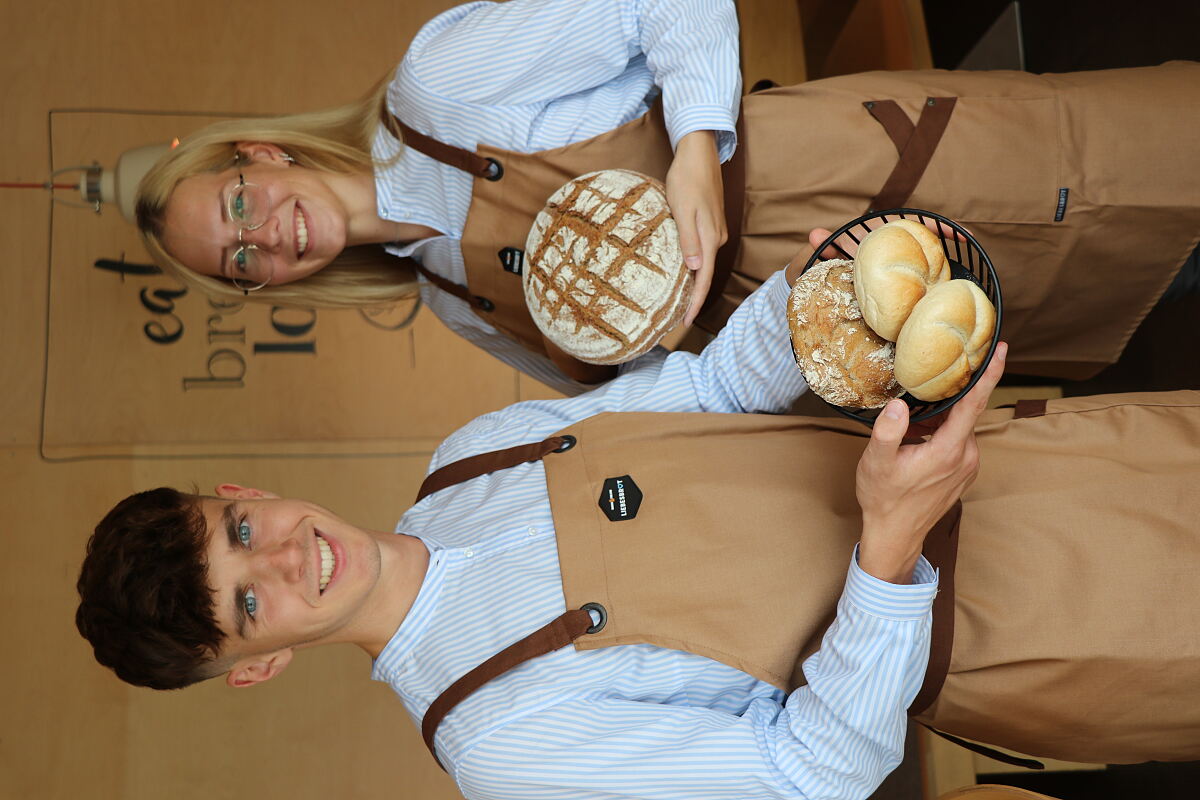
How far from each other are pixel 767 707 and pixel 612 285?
24.5 inches

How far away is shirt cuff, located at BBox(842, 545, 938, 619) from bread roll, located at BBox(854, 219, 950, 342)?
0.94 ft

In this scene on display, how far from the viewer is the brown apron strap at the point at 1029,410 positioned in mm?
1220

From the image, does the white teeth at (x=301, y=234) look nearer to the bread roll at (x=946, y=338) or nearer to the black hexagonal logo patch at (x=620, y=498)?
the black hexagonal logo patch at (x=620, y=498)

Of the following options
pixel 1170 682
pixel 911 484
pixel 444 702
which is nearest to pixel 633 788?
pixel 444 702

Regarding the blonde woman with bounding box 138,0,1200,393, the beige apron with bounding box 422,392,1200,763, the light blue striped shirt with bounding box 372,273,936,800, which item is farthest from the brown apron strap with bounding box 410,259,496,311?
the beige apron with bounding box 422,392,1200,763

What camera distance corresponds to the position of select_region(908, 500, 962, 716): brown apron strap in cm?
111

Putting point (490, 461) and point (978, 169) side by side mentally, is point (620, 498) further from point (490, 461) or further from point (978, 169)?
point (978, 169)

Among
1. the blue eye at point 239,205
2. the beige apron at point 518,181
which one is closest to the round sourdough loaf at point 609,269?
the beige apron at point 518,181

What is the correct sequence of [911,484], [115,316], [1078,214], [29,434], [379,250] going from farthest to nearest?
1. [115,316]
2. [29,434]
3. [379,250]
4. [1078,214]
5. [911,484]

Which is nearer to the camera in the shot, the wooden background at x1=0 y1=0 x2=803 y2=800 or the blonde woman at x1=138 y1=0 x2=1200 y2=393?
the blonde woman at x1=138 y1=0 x2=1200 y2=393

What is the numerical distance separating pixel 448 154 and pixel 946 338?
0.97m

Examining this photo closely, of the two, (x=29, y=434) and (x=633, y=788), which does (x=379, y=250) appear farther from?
(x=633, y=788)

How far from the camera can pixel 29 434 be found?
2020mm

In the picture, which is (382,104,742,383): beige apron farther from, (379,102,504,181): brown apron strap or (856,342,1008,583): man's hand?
(856,342,1008,583): man's hand
